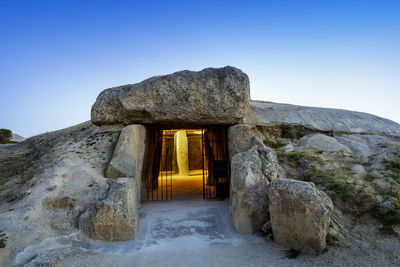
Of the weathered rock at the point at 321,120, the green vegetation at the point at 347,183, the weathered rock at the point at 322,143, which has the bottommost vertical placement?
the green vegetation at the point at 347,183

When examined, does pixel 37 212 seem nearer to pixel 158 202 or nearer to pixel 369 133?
pixel 158 202

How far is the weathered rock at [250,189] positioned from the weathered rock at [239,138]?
101cm

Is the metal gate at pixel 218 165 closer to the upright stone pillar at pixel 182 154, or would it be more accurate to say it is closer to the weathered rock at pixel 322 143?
the weathered rock at pixel 322 143

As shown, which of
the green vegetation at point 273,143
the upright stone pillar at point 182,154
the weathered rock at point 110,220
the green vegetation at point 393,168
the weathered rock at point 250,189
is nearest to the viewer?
the weathered rock at point 110,220

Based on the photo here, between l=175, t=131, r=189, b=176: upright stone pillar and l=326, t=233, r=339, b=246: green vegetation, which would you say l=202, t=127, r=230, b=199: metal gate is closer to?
l=326, t=233, r=339, b=246: green vegetation

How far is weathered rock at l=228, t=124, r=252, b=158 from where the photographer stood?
6.95 meters

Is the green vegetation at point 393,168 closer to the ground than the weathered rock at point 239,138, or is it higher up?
closer to the ground

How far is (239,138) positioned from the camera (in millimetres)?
7047

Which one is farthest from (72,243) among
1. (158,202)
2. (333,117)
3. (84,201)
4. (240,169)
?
(333,117)

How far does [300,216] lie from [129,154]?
4.15 m

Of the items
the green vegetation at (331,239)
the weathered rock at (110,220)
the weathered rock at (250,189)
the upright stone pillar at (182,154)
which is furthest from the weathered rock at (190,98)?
the upright stone pillar at (182,154)

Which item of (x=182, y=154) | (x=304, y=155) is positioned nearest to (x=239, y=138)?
(x=304, y=155)

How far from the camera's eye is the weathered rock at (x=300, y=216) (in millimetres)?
4074

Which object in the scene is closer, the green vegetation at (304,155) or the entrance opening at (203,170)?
the green vegetation at (304,155)
